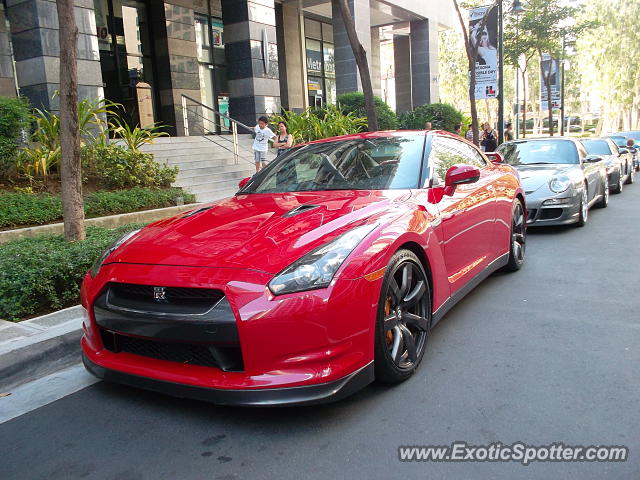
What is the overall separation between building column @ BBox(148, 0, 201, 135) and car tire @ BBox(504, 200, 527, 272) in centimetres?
1399

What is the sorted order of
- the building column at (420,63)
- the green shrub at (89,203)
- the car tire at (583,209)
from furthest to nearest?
the building column at (420,63) → the car tire at (583,209) → the green shrub at (89,203)

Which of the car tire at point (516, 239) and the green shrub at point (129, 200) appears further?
the green shrub at point (129, 200)

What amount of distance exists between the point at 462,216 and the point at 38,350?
320 centimetres

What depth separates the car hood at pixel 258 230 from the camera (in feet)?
9.78

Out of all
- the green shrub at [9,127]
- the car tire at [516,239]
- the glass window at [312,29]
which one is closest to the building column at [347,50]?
the glass window at [312,29]

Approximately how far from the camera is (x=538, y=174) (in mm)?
8727

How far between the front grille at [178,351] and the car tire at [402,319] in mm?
794

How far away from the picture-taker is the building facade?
37.6ft

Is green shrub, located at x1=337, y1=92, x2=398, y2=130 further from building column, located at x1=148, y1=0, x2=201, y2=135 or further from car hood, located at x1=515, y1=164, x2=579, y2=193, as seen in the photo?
car hood, located at x1=515, y1=164, x2=579, y2=193

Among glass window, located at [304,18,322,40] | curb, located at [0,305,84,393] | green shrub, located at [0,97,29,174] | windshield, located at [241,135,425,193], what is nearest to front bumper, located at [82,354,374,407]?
curb, located at [0,305,84,393]

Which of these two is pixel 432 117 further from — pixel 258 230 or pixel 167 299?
pixel 167 299

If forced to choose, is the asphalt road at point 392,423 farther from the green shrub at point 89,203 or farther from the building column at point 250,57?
the building column at point 250,57

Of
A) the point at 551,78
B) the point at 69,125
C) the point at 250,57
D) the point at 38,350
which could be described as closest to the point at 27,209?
the point at 69,125

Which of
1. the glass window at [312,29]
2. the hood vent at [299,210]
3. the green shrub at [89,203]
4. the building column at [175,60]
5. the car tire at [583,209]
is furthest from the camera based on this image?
the glass window at [312,29]
